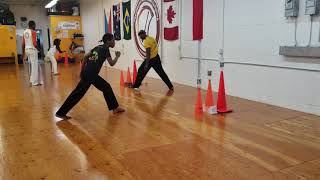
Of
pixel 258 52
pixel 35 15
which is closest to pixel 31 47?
pixel 258 52

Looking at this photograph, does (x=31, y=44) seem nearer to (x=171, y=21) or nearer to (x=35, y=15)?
(x=171, y=21)

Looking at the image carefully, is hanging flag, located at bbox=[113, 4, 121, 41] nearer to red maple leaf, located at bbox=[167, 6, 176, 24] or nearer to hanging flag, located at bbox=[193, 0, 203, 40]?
red maple leaf, located at bbox=[167, 6, 176, 24]

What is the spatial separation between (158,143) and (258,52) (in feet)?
10.1

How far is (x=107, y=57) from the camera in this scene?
4.77 meters

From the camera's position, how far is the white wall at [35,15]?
18.7m

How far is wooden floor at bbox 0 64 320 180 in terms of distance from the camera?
9.30 ft

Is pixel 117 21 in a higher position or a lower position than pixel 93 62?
higher

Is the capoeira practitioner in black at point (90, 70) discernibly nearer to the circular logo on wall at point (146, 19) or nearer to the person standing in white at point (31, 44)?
the person standing in white at point (31, 44)

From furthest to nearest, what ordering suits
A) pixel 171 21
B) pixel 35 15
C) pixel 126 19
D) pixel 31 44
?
pixel 35 15, pixel 126 19, pixel 171 21, pixel 31 44

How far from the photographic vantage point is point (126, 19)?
36.6ft

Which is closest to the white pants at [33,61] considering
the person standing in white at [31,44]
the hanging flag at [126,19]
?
the person standing in white at [31,44]

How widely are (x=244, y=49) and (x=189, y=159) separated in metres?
3.50

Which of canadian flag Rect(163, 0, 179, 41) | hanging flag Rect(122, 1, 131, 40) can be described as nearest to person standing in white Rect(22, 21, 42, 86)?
canadian flag Rect(163, 0, 179, 41)

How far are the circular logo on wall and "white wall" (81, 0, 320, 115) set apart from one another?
4.69 ft
